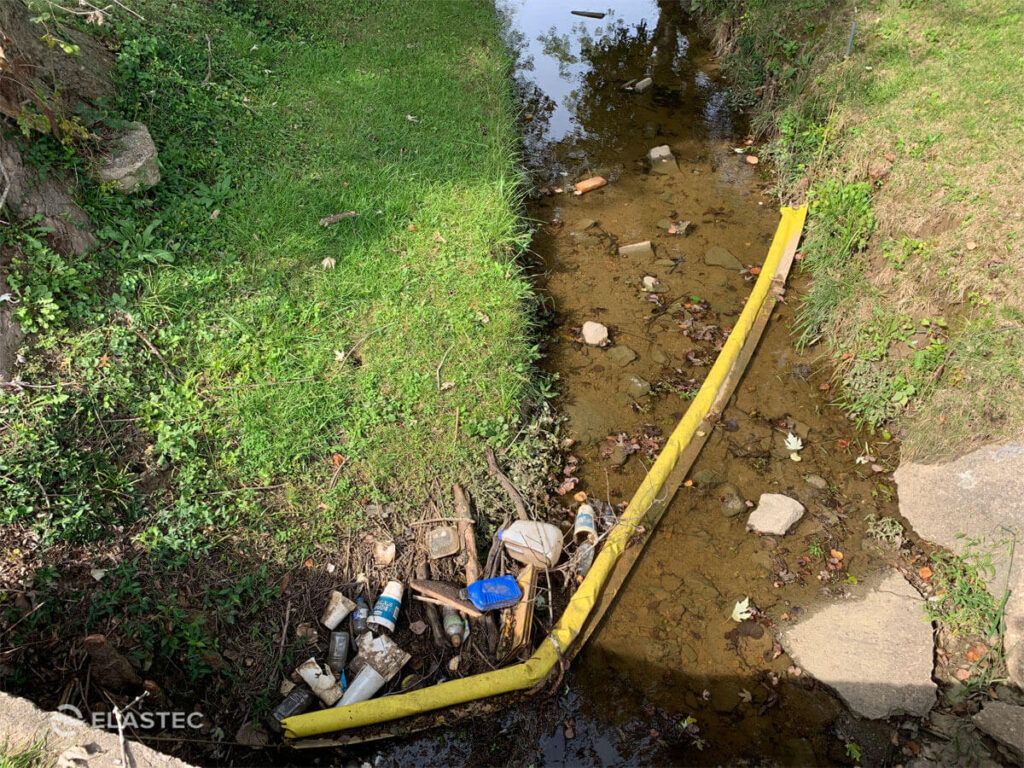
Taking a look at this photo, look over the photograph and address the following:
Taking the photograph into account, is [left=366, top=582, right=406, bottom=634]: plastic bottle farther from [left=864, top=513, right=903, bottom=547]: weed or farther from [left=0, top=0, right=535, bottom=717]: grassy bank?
[left=864, top=513, right=903, bottom=547]: weed

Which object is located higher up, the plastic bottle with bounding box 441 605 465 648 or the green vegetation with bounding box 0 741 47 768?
the green vegetation with bounding box 0 741 47 768

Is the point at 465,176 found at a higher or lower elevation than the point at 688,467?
higher

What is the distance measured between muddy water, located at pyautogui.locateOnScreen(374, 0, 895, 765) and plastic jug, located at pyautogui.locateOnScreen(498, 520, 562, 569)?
1.42 ft

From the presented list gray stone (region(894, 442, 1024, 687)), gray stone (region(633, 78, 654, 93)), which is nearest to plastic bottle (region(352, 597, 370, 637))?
gray stone (region(894, 442, 1024, 687))

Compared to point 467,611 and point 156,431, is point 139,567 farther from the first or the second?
point 467,611

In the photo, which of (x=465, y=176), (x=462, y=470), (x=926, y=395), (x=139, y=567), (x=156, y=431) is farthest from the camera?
(x=465, y=176)

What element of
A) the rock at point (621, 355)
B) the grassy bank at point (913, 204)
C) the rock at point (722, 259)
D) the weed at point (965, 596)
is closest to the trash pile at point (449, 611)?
the rock at point (621, 355)

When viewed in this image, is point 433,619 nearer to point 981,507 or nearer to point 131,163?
point 981,507

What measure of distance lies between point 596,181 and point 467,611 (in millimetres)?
4837

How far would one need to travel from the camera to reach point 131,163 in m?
4.71

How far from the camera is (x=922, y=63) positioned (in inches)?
247

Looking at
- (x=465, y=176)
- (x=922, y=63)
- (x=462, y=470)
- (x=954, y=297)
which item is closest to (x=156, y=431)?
(x=462, y=470)

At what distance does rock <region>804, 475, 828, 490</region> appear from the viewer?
14.1ft

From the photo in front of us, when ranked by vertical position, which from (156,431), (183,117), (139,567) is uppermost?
(183,117)
